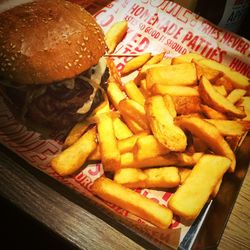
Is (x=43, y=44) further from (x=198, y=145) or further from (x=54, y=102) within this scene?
(x=198, y=145)

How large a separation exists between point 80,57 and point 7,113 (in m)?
0.53

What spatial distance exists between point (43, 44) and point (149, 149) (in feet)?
2.61

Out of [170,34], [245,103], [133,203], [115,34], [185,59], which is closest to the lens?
[133,203]

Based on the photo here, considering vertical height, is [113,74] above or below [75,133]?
above

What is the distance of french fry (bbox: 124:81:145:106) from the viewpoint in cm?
189

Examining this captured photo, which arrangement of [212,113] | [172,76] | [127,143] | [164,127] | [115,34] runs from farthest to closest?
[115,34]
[172,76]
[212,113]
[127,143]
[164,127]

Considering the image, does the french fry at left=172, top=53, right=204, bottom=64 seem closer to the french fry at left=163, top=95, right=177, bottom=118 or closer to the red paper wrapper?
the red paper wrapper

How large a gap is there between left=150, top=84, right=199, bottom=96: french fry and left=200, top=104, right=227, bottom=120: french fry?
10cm

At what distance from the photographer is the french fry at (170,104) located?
1627 mm

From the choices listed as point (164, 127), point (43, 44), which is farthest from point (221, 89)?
point (43, 44)

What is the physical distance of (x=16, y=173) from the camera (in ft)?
4.97

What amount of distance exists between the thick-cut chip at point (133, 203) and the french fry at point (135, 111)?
39 centimetres

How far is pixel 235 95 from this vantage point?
1.93 meters

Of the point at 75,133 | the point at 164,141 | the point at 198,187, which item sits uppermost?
the point at 164,141
